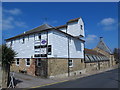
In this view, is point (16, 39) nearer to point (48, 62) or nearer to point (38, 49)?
point (38, 49)

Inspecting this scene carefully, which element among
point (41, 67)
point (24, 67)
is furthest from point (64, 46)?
point (24, 67)

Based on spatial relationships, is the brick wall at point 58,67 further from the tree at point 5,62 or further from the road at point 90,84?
the tree at point 5,62

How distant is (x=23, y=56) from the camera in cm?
1977

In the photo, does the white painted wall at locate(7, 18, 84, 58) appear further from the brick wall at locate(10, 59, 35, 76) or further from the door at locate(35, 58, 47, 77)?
the door at locate(35, 58, 47, 77)

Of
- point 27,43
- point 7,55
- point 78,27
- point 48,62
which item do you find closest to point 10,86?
point 7,55

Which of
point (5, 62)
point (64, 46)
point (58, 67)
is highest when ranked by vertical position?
point (64, 46)

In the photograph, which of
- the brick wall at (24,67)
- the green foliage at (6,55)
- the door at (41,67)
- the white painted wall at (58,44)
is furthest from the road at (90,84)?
the brick wall at (24,67)

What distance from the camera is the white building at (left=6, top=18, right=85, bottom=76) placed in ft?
53.1

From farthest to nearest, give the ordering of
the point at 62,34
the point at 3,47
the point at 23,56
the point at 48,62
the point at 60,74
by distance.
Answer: the point at 23,56 < the point at 62,34 < the point at 60,74 < the point at 48,62 < the point at 3,47

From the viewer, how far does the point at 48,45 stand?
637 inches

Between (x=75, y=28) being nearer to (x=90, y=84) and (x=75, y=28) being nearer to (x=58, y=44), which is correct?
(x=58, y=44)

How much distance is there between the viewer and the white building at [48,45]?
16.2 m

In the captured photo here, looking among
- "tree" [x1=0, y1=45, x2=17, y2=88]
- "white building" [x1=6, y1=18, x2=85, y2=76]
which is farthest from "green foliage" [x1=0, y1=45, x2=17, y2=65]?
"white building" [x1=6, y1=18, x2=85, y2=76]

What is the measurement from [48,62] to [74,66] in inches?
284
